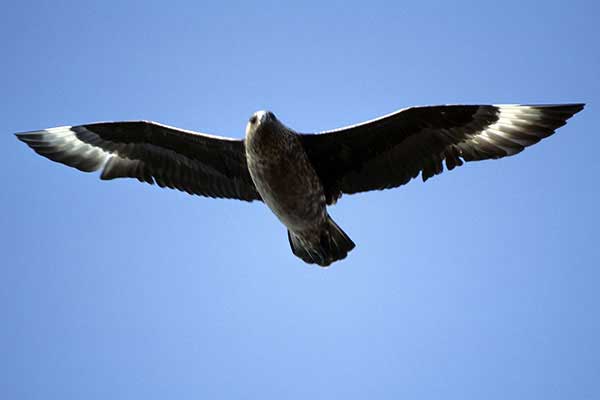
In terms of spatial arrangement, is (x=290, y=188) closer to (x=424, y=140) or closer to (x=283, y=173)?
(x=283, y=173)

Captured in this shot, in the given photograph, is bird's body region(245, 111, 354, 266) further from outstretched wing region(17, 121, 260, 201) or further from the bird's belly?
outstretched wing region(17, 121, 260, 201)

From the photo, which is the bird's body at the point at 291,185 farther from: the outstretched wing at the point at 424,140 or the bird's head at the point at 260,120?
the outstretched wing at the point at 424,140

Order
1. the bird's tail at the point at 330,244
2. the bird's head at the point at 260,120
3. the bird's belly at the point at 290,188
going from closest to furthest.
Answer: the bird's head at the point at 260,120 → the bird's belly at the point at 290,188 → the bird's tail at the point at 330,244

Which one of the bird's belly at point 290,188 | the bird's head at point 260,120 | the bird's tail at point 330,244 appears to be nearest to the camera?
the bird's head at point 260,120

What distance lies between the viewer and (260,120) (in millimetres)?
6758

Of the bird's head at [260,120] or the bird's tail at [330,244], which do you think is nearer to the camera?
the bird's head at [260,120]

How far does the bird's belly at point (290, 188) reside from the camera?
6.86 meters

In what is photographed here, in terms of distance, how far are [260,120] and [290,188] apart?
0.62 m

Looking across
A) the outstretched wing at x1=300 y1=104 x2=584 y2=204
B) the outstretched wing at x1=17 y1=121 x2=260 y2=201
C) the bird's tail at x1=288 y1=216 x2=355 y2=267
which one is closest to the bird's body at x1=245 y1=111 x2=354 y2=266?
the bird's tail at x1=288 y1=216 x2=355 y2=267

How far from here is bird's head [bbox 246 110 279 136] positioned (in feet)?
22.2

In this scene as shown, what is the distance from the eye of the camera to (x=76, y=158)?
25.1 feet

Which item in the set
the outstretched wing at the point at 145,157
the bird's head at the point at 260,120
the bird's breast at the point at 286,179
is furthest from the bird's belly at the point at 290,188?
the outstretched wing at the point at 145,157

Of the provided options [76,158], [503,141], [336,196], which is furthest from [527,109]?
[76,158]

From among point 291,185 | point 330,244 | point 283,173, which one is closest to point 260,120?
point 283,173
